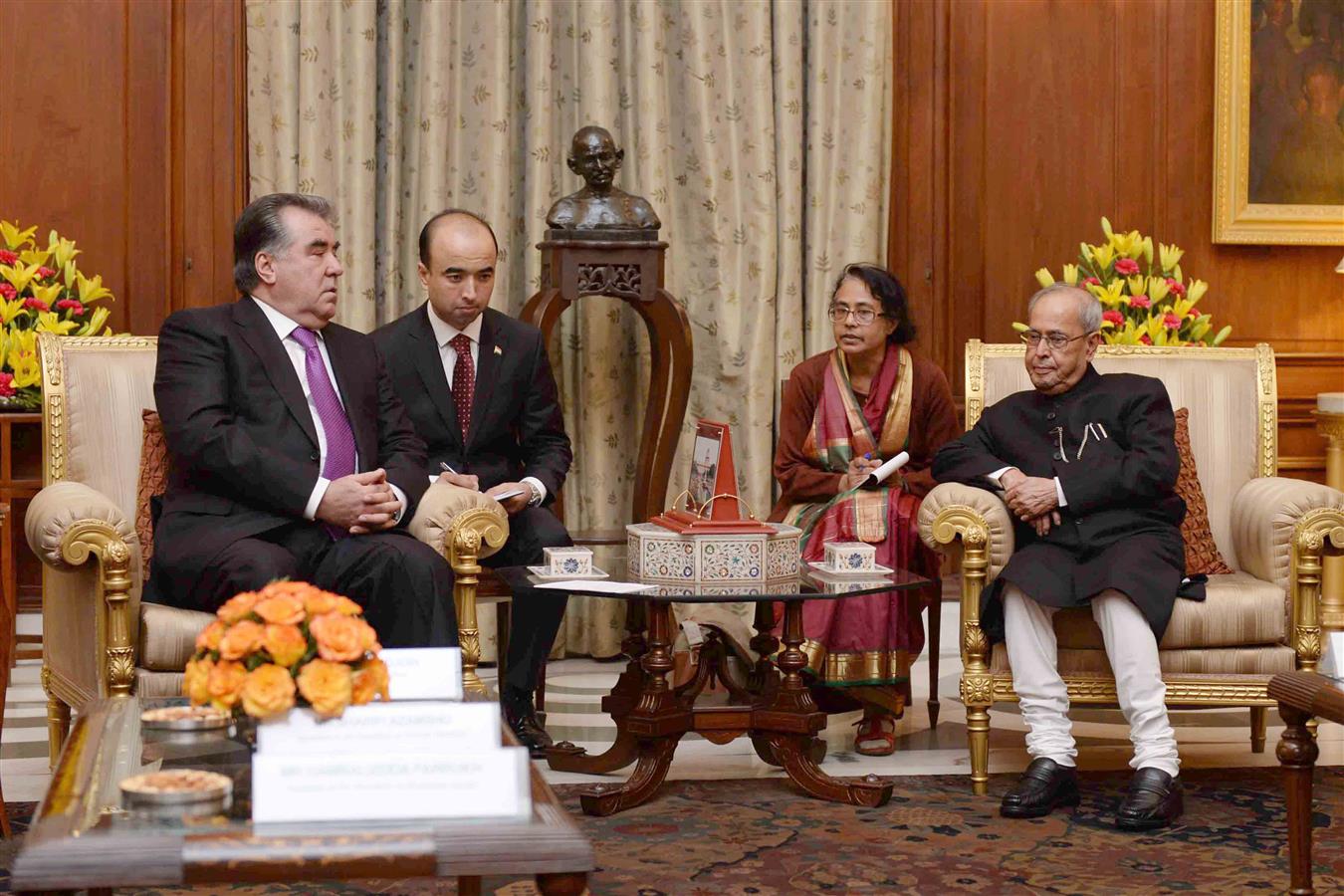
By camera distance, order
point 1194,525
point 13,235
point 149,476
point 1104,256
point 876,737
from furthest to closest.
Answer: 1. point 1104,256
2. point 13,235
3. point 876,737
4. point 1194,525
5. point 149,476

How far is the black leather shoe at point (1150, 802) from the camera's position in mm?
3783

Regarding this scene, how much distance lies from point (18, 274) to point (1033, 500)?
10.7ft

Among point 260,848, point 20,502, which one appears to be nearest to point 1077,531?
point 260,848

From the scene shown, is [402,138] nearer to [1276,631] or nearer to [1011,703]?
[1011,703]

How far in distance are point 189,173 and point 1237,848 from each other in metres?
4.08

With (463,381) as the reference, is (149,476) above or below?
below

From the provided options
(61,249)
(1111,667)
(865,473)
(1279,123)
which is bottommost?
(1111,667)

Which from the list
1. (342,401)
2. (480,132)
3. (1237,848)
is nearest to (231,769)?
(342,401)

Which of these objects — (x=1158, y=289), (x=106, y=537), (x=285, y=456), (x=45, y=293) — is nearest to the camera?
(x=106, y=537)

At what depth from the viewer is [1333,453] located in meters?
6.29

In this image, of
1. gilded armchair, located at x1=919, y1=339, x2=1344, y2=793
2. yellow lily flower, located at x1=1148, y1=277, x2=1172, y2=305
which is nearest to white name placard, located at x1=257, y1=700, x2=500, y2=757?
gilded armchair, located at x1=919, y1=339, x2=1344, y2=793

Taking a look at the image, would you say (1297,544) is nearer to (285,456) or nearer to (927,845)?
(927,845)

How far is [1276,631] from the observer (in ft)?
13.5

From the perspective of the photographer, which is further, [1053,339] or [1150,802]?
[1053,339]
